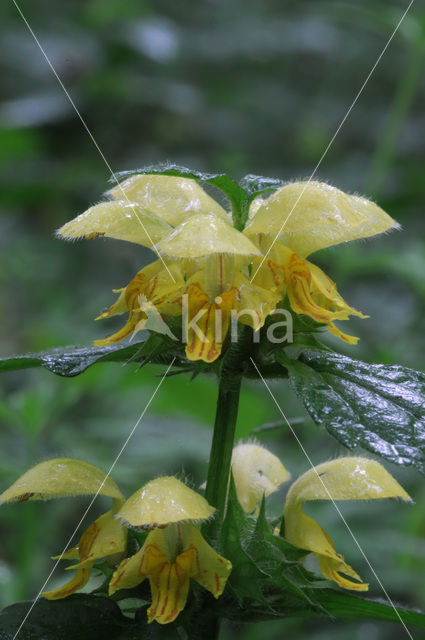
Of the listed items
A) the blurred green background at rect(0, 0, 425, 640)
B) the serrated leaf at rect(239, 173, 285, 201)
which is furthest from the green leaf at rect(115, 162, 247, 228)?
the blurred green background at rect(0, 0, 425, 640)

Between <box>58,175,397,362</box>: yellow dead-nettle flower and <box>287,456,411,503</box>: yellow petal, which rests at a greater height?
<box>58,175,397,362</box>: yellow dead-nettle flower

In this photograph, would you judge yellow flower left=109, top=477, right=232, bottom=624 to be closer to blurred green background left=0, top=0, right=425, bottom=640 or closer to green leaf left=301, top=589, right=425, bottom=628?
green leaf left=301, top=589, right=425, bottom=628

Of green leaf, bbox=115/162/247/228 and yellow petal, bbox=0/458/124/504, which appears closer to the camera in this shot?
green leaf, bbox=115/162/247/228

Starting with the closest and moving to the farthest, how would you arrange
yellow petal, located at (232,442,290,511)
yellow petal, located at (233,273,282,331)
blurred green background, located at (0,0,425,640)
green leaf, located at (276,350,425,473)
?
1. green leaf, located at (276,350,425,473)
2. yellow petal, located at (233,273,282,331)
3. yellow petal, located at (232,442,290,511)
4. blurred green background, located at (0,0,425,640)

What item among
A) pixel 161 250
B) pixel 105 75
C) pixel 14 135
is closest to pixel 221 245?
pixel 161 250

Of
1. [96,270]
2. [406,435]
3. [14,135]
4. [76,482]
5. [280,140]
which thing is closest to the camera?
[406,435]

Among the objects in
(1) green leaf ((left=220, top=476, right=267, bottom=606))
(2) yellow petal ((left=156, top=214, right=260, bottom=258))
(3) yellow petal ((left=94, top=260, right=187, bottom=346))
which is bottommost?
(1) green leaf ((left=220, top=476, right=267, bottom=606))

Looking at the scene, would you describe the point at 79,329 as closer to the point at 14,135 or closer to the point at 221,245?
the point at 14,135
